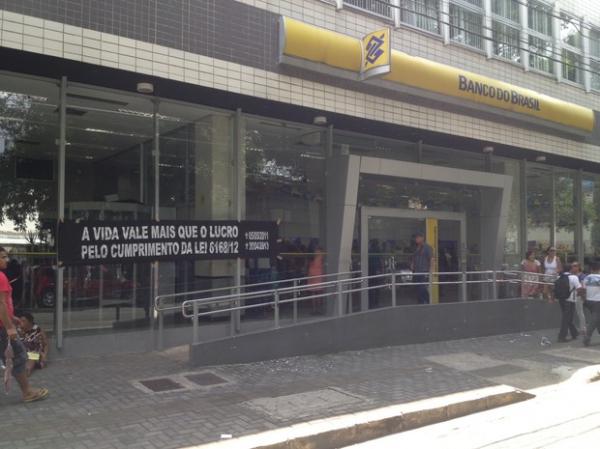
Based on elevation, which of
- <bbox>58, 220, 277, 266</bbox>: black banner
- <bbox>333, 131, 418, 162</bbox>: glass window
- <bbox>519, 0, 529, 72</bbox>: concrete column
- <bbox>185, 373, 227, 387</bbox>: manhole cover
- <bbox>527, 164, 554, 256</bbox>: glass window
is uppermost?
<bbox>519, 0, 529, 72</bbox>: concrete column

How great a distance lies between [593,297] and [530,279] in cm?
197

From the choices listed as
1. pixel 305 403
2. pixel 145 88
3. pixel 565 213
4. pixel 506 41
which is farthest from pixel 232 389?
pixel 565 213

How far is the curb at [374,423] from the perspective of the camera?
5.29 metres

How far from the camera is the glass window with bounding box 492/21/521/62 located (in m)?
14.3

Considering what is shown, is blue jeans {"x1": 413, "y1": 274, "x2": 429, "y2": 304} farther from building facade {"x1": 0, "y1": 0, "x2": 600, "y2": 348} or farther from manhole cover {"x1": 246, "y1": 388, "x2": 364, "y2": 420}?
manhole cover {"x1": 246, "y1": 388, "x2": 364, "y2": 420}

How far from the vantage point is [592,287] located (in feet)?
37.8

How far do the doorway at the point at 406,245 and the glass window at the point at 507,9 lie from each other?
5.26 m

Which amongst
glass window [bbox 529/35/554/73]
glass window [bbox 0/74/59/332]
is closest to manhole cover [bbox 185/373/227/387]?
glass window [bbox 0/74/59/332]

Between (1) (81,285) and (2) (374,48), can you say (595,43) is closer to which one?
(2) (374,48)

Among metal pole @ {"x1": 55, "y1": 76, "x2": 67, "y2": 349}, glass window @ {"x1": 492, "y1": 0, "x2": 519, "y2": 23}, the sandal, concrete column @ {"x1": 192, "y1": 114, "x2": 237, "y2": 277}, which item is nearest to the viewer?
the sandal

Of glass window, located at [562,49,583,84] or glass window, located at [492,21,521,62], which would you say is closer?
glass window, located at [492,21,521,62]

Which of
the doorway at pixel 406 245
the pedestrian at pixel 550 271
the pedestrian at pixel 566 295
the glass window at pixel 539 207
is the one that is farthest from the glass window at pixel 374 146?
the glass window at pixel 539 207

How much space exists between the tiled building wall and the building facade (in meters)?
0.03

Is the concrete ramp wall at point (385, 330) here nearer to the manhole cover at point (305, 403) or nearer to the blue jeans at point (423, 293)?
the blue jeans at point (423, 293)
